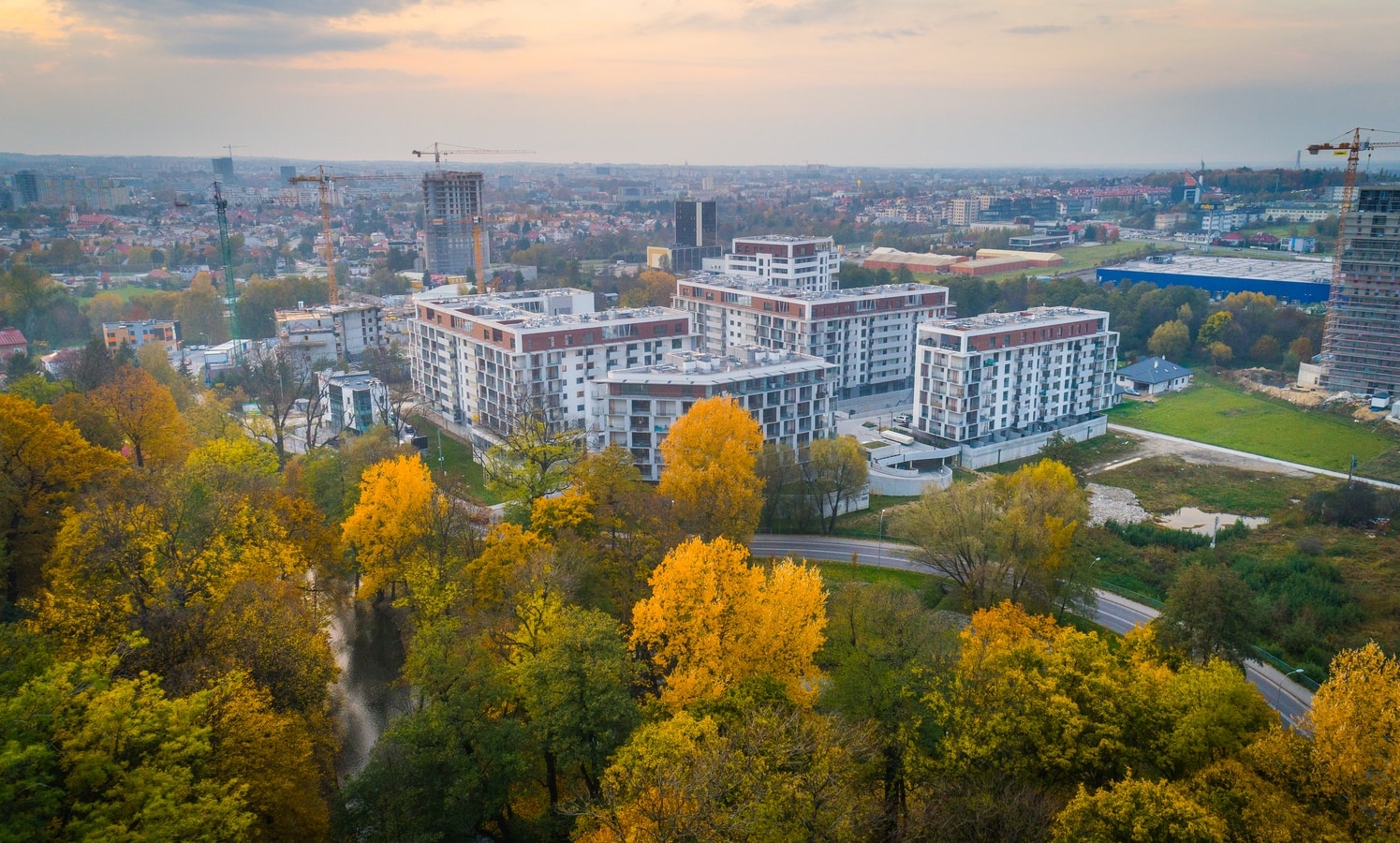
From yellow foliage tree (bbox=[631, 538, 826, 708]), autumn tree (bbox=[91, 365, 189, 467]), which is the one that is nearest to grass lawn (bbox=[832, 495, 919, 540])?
yellow foliage tree (bbox=[631, 538, 826, 708])

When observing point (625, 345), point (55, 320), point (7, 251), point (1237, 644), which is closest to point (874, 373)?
point (625, 345)

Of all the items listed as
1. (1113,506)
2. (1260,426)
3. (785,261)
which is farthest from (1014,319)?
(785,261)

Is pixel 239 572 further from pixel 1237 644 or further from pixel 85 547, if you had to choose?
pixel 1237 644

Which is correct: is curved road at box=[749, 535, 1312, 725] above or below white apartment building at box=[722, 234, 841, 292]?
below

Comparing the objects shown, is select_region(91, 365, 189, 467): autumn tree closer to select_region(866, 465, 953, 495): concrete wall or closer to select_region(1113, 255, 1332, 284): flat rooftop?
select_region(866, 465, 953, 495): concrete wall

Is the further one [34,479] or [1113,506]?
[1113,506]

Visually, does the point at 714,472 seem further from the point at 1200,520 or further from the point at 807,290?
the point at 807,290

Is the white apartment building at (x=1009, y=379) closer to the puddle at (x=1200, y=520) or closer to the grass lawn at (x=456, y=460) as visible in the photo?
the puddle at (x=1200, y=520)
